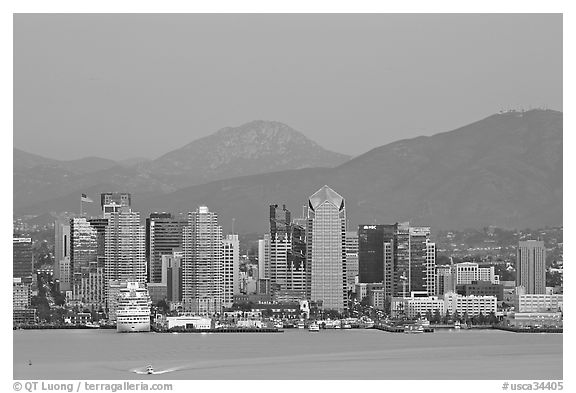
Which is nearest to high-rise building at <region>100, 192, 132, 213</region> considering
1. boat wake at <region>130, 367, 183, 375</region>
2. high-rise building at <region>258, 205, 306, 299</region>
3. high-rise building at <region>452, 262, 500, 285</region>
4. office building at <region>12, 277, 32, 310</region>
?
high-rise building at <region>258, 205, 306, 299</region>

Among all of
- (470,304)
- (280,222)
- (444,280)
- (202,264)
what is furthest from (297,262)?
(470,304)

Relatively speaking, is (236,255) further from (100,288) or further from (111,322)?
(111,322)

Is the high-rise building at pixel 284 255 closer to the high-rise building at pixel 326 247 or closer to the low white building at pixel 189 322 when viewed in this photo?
the high-rise building at pixel 326 247

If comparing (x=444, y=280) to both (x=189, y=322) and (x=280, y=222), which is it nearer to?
(x=280, y=222)

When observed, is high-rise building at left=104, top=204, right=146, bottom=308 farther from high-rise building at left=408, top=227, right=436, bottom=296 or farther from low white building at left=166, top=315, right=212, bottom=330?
high-rise building at left=408, top=227, right=436, bottom=296

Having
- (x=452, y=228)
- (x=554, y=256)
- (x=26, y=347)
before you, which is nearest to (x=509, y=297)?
(x=554, y=256)

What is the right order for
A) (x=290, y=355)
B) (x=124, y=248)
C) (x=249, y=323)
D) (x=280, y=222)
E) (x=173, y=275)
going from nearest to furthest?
1. (x=290, y=355)
2. (x=249, y=323)
3. (x=173, y=275)
4. (x=124, y=248)
5. (x=280, y=222)
